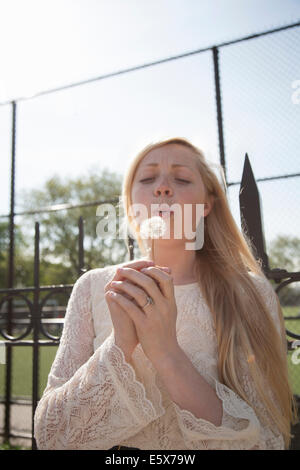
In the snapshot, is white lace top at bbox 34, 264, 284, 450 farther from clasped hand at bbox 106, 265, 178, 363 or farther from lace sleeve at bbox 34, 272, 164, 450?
clasped hand at bbox 106, 265, 178, 363

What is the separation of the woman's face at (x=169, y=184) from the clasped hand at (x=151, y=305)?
1.59 ft

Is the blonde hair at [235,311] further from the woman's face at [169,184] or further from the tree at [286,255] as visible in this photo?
the tree at [286,255]

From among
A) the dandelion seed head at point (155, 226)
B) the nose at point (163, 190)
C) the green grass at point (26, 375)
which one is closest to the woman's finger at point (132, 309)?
the dandelion seed head at point (155, 226)

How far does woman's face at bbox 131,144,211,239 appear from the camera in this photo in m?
1.45

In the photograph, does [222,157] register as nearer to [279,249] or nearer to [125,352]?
[125,352]

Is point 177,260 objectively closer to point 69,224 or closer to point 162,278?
point 162,278

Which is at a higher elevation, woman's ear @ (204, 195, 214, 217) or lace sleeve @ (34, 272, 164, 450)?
woman's ear @ (204, 195, 214, 217)

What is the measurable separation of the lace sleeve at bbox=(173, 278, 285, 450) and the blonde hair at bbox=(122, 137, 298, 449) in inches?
2.0

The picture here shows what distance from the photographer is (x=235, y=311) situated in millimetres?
1398

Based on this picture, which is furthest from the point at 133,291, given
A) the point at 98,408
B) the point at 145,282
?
the point at 98,408

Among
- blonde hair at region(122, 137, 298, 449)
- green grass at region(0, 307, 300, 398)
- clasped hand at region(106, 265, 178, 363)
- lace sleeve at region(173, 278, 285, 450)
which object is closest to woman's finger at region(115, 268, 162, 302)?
clasped hand at region(106, 265, 178, 363)

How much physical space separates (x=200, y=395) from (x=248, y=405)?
192mm

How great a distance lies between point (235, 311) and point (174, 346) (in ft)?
1.49

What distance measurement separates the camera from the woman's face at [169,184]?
4.77ft
